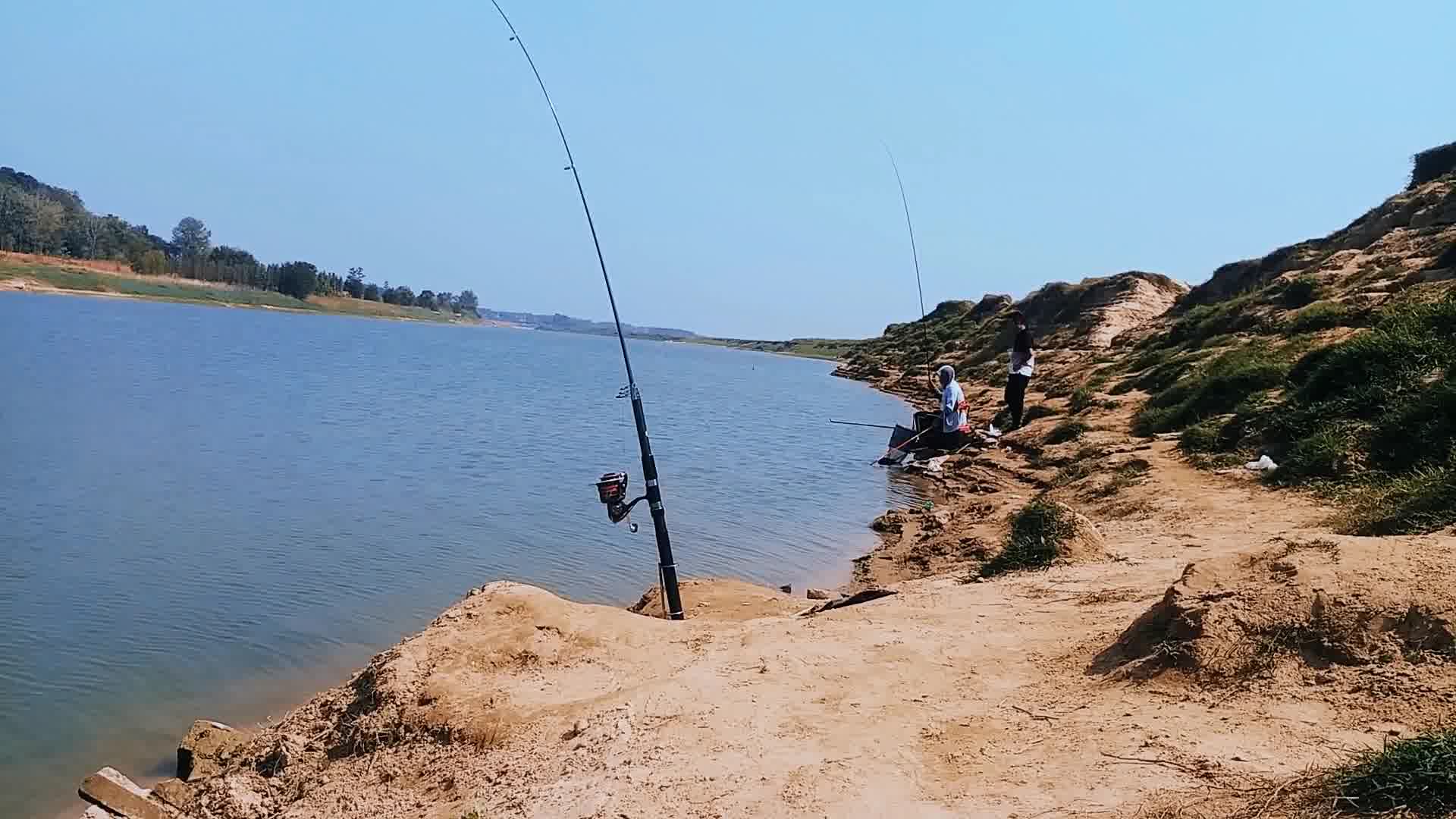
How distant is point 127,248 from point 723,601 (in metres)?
137

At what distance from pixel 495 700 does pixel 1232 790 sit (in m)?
3.77

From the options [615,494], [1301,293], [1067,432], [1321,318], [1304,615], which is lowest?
[615,494]

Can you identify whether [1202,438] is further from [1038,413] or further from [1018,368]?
[1038,413]

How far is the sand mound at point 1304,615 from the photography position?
3922 mm

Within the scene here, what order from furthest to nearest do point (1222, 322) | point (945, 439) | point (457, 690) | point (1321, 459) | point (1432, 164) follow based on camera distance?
point (1432, 164)
point (1222, 322)
point (945, 439)
point (1321, 459)
point (457, 690)

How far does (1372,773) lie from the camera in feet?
9.37

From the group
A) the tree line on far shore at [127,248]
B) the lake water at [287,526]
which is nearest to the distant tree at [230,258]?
the tree line on far shore at [127,248]

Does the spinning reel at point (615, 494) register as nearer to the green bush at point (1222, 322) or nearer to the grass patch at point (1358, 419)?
the grass patch at point (1358, 419)

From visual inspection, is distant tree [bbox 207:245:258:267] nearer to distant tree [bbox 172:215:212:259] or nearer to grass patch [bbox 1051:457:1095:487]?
distant tree [bbox 172:215:212:259]

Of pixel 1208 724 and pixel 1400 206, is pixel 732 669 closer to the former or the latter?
pixel 1208 724

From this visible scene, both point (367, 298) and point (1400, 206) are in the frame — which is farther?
point (367, 298)

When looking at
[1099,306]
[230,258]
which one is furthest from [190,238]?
[1099,306]

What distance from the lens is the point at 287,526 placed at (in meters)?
12.7

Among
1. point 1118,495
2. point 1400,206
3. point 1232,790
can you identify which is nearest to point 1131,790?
point 1232,790
